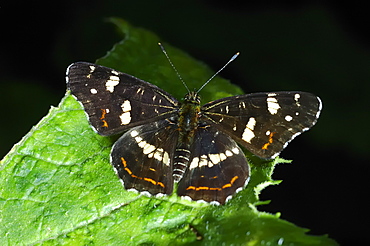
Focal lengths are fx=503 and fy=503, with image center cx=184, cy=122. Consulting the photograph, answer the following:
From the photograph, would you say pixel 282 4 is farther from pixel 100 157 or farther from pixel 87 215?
pixel 87 215

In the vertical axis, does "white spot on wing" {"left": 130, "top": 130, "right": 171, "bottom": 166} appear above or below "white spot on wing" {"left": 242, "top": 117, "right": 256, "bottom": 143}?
below

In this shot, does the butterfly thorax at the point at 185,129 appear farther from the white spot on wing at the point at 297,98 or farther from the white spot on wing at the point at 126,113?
the white spot on wing at the point at 297,98

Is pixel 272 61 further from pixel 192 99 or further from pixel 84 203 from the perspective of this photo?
pixel 84 203

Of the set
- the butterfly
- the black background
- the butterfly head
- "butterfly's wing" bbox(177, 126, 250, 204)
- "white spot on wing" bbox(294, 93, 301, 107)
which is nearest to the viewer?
"butterfly's wing" bbox(177, 126, 250, 204)

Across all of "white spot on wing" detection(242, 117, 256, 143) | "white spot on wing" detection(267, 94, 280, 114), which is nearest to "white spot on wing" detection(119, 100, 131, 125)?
"white spot on wing" detection(242, 117, 256, 143)

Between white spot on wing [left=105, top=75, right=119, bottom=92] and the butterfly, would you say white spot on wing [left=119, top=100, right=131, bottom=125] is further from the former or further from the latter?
white spot on wing [left=105, top=75, right=119, bottom=92]

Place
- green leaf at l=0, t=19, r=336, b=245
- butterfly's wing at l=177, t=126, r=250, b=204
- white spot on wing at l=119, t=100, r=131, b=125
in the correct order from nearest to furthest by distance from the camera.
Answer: green leaf at l=0, t=19, r=336, b=245, butterfly's wing at l=177, t=126, r=250, b=204, white spot on wing at l=119, t=100, r=131, b=125
